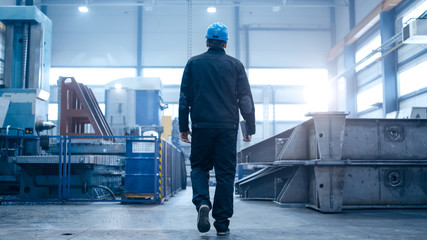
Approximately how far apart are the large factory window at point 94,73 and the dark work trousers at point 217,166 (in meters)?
18.8

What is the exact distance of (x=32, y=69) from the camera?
27.5ft

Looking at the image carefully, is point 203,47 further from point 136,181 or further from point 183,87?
point 183,87

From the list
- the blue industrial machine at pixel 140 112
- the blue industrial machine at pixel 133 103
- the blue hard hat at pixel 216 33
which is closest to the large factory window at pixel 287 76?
→ the blue industrial machine at pixel 140 112

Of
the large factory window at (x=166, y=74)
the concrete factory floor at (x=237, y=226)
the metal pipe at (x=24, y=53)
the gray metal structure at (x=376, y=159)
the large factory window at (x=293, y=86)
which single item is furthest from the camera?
the large factory window at (x=293, y=86)

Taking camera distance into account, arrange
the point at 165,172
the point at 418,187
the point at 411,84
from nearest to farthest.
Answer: the point at 418,187 → the point at 165,172 → the point at 411,84

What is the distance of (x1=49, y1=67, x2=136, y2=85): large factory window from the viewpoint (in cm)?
2155

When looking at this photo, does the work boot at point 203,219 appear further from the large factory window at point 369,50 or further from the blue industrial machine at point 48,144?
the large factory window at point 369,50

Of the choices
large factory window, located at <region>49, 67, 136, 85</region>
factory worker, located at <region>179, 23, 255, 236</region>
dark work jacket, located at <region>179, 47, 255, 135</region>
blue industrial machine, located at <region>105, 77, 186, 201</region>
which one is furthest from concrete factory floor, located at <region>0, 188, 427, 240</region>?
large factory window, located at <region>49, 67, 136, 85</region>

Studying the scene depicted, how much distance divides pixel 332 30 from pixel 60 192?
1849 cm

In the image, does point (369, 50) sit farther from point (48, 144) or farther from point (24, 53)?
point (48, 144)

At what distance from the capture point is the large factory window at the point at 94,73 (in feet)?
70.7

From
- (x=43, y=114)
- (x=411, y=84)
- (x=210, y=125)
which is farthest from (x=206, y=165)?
(x=411, y=84)

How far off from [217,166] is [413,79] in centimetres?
1280

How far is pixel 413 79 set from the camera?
552 inches
